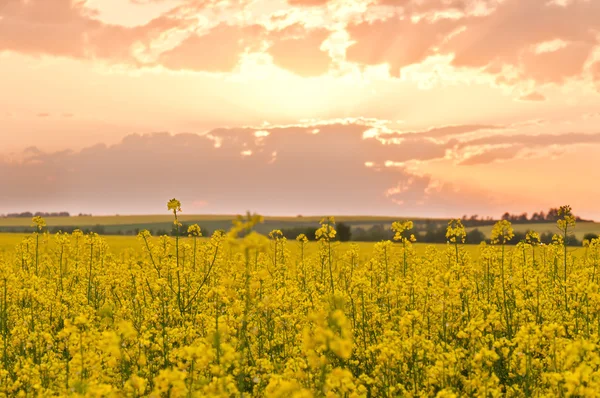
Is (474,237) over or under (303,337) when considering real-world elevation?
under

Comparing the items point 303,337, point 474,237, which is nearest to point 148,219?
point 474,237

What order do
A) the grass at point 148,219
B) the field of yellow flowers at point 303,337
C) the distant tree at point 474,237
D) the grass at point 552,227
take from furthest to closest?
1. the grass at point 148,219
2. the grass at point 552,227
3. the distant tree at point 474,237
4. the field of yellow flowers at point 303,337

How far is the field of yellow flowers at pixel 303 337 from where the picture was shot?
5.25m

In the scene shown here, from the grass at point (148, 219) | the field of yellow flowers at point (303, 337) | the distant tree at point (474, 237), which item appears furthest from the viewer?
the grass at point (148, 219)

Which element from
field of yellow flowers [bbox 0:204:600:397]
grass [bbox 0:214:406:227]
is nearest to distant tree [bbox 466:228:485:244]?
field of yellow flowers [bbox 0:204:600:397]

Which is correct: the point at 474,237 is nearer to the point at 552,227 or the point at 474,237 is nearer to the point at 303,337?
the point at 552,227

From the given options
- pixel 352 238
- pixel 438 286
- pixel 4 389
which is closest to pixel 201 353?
pixel 4 389

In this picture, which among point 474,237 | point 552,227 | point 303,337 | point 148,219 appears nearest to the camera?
Result: point 303,337

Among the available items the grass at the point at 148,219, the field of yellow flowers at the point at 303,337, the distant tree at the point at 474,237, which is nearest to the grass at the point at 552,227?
the distant tree at the point at 474,237

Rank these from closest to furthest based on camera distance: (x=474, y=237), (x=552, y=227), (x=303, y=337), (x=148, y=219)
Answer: (x=303, y=337) < (x=474, y=237) < (x=552, y=227) < (x=148, y=219)

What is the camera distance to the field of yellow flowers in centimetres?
525

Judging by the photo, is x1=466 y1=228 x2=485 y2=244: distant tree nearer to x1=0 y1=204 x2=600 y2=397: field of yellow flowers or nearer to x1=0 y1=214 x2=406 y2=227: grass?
x1=0 y1=204 x2=600 y2=397: field of yellow flowers

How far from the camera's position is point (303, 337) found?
650 centimetres

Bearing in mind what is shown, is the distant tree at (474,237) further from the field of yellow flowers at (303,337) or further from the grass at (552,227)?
the field of yellow flowers at (303,337)
